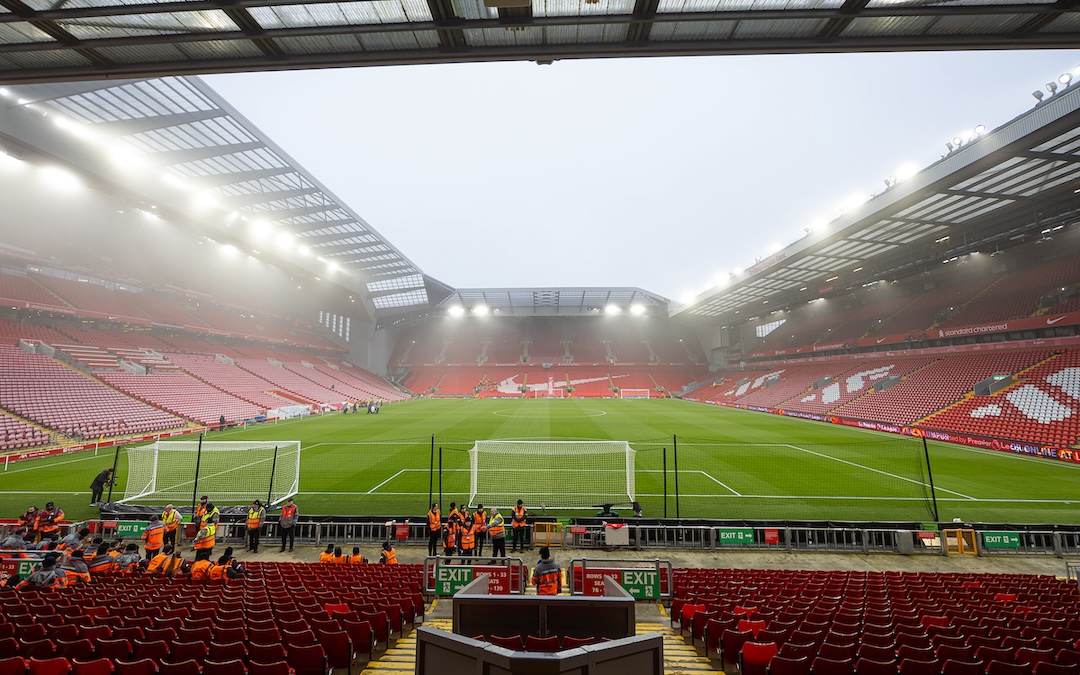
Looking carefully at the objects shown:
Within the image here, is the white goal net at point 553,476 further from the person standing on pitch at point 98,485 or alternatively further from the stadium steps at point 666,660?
the person standing on pitch at point 98,485

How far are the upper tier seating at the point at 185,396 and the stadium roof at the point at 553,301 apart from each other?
117 feet

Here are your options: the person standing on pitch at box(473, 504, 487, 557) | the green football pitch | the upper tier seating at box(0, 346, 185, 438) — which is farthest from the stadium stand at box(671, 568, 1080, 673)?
the upper tier seating at box(0, 346, 185, 438)

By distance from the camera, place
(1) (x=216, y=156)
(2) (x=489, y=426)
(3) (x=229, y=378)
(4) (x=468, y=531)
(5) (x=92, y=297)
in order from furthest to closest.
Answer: (3) (x=229, y=378), (5) (x=92, y=297), (2) (x=489, y=426), (1) (x=216, y=156), (4) (x=468, y=531)

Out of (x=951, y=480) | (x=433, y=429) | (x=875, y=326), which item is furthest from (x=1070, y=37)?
(x=875, y=326)

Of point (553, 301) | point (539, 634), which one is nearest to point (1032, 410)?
point (539, 634)

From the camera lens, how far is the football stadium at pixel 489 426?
15.4 feet

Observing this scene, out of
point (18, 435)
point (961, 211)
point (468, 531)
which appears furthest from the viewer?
point (961, 211)

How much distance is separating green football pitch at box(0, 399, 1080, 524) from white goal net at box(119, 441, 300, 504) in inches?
23.0

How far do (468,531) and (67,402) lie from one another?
28291 mm

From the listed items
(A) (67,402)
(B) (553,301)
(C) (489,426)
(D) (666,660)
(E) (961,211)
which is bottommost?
(D) (666,660)

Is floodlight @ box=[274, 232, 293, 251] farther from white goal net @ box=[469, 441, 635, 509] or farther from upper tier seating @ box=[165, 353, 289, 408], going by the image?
white goal net @ box=[469, 441, 635, 509]

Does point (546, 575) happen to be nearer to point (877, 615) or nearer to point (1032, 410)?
point (877, 615)

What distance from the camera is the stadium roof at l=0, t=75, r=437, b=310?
70.0 feet

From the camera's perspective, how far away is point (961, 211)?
23766mm
